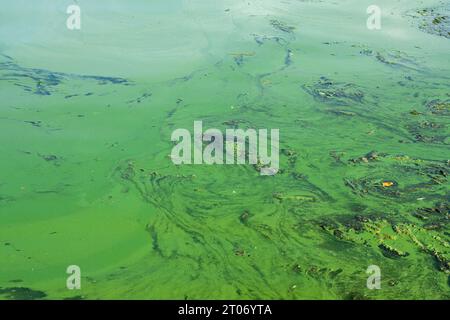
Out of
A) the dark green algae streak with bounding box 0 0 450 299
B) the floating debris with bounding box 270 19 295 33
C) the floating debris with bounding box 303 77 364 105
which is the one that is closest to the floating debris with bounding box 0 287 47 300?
the dark green algae streak with bounding box 0 0 450 299

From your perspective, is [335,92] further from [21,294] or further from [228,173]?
[21,294]

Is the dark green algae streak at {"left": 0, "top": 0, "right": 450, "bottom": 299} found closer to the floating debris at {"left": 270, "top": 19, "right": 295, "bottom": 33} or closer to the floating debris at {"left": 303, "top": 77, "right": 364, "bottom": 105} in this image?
the floating debris at {"left": 303, "top": 77, "right": 364, "bottom": 105}

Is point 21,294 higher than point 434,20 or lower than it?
lower

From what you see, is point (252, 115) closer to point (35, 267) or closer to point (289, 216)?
point (289, 216)

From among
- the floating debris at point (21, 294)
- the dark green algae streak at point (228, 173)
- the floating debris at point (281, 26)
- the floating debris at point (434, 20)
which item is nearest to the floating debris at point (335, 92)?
the dark green algae streak at point (228, 173)

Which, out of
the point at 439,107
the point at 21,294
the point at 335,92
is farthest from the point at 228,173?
the point at 439,107

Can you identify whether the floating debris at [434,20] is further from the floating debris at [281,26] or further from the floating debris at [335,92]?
the floating debris at [335,92]

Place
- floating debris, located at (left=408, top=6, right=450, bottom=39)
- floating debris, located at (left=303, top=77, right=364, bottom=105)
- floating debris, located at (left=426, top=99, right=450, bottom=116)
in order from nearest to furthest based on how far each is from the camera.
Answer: floating debris, located at (left=426, top=99, right=450, bottom=116), floating debris, located at (left=303, top=77, right=364, bottom=105), floating debris, located at (left=408, top=6, right=450, bottom=39)

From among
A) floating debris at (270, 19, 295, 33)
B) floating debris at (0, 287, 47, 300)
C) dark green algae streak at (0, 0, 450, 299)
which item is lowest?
floating debris at (0, 287, 47, 300)
